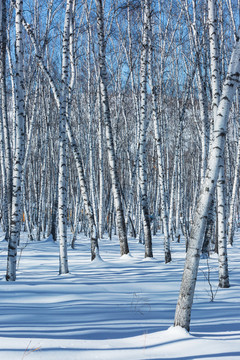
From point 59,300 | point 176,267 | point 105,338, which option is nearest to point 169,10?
point 176,267

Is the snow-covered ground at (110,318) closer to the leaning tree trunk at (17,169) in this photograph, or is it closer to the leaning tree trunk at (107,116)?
the leaning tree trunk at (17,169)

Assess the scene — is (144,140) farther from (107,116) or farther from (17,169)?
(17,169)

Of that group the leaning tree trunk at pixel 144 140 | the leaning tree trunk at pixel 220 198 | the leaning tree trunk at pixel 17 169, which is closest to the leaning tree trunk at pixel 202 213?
the leaning tree trunk at pixel 220 198

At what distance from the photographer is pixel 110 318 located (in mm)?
4004

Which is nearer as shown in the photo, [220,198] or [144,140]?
[220,198]

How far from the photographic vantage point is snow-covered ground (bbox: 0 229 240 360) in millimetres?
3006

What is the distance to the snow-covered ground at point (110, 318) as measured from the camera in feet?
9.86

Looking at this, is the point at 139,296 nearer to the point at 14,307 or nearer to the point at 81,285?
the point at 81,285

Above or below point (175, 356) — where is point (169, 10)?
above

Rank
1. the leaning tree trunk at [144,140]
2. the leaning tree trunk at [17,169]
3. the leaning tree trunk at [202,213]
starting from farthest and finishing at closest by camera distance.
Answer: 1. the leaning tree trunk at [144,140]
2. the leaning tree trunk at [17,169]
3. the leaning tree trunk at [202,213]

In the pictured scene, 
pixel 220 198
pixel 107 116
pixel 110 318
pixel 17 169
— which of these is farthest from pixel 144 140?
pixel 110 318

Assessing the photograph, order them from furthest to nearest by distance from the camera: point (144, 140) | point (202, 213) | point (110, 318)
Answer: point (144, 140) → point (110, 318) → point (202, 213)

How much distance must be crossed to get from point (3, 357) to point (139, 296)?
2860 mm

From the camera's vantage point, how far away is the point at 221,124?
11.5 ft
